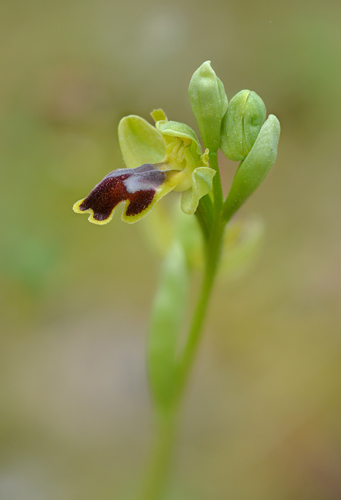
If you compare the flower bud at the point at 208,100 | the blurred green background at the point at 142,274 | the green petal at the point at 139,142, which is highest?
the flower bud at the point at 208,100

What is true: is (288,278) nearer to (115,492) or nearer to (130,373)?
(130,373)

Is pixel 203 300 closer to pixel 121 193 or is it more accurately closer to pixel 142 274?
pixel 121 193

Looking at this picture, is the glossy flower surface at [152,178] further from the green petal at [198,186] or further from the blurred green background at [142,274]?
the blurred green background at [142,274]

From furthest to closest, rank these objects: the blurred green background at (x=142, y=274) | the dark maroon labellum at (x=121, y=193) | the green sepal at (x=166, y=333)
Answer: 1. the blurred green background at (x=142, y=274)
2. the green sepal at (x=166, y=333)
3. the dark maroon labellum at (x=121, y=193)

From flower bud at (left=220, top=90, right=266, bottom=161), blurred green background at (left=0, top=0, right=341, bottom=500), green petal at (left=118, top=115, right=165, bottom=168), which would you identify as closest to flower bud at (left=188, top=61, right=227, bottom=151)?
flower bud at (left=220, top=90, right=266, bottom=161)

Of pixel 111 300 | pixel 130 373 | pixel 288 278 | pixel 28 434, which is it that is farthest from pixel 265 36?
pixel 28 434

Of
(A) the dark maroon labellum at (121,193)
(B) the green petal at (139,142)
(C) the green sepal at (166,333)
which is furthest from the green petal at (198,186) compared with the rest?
(C) the green sepal at (166,333)

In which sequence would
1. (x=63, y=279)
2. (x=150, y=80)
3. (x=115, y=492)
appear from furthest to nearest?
(x=150, y=80) < (x=63, y=279) < (x=115, y=492)
